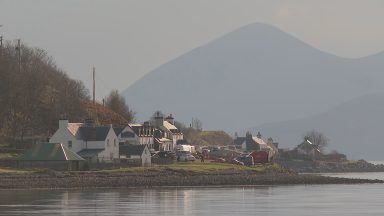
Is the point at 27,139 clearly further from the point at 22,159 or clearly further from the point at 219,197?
the point at 219,197

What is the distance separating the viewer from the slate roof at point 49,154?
438 feet

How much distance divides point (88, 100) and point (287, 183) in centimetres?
6171

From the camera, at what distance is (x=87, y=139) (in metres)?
147

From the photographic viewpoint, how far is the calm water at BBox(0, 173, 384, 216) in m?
81.9

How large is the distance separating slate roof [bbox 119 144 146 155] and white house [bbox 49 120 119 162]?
2509 millimetres

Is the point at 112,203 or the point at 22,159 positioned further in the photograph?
the point at 22,159

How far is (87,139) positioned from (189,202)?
56092mm

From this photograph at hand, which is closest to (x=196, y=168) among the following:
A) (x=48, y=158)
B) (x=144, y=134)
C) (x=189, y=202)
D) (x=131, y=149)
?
(x=131, y=149)

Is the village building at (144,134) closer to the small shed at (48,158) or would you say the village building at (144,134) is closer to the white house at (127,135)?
the white house at (127,135)

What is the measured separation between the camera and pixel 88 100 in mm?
193000

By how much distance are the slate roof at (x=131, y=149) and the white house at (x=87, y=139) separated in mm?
2509

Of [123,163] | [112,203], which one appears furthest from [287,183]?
[112,203]

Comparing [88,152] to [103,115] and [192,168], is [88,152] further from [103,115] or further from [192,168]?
[103,115]

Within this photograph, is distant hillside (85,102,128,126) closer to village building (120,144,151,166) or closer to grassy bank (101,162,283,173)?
village building (120,144,151,166)
